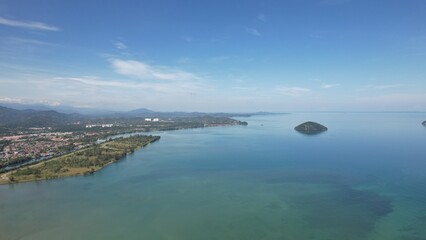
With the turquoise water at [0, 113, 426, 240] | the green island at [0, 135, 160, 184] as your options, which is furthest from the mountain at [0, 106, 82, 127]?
the turquoise water at [0, 113, 426, 240]

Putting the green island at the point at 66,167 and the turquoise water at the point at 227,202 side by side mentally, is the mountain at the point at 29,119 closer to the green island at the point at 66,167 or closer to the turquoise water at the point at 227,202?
the green island at the point at 66,167

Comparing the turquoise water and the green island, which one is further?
the green island

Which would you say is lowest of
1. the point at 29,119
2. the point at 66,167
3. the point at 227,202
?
the point at 227,202

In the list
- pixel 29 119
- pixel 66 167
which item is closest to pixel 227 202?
pixel 66 167

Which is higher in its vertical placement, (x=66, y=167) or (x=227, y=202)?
(x=66, y=167)

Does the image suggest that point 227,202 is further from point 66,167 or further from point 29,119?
point 29,119

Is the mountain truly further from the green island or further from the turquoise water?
the turquoise water

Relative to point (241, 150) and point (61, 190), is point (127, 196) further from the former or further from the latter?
point (241, 150)

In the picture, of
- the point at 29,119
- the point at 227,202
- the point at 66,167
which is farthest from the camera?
the point at 29,119
